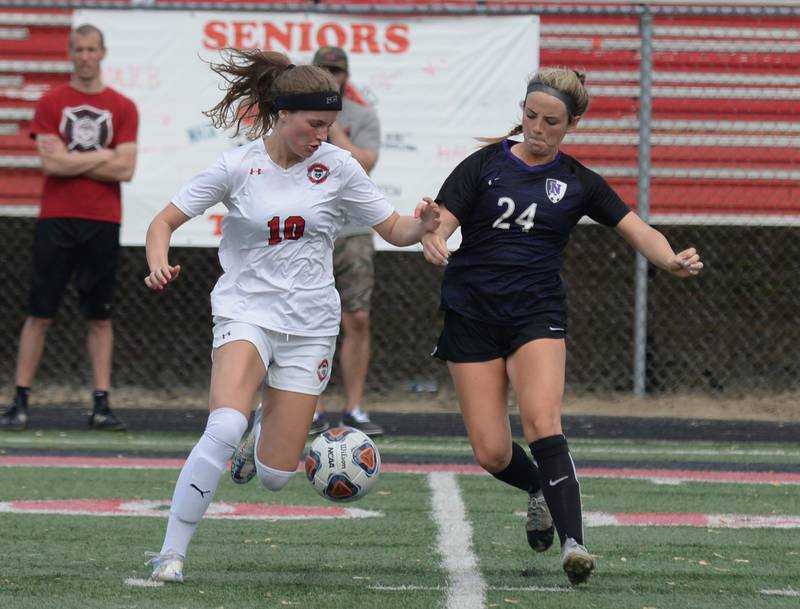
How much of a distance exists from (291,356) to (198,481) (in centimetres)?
70

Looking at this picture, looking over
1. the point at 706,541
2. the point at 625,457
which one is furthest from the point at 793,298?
the point at 706,541

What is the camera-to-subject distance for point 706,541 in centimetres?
620

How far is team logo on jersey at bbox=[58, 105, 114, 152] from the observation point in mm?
9477

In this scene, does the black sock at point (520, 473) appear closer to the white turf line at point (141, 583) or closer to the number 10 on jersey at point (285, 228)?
the number 10 on jersey at point (285, 228)

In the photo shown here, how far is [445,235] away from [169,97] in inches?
217

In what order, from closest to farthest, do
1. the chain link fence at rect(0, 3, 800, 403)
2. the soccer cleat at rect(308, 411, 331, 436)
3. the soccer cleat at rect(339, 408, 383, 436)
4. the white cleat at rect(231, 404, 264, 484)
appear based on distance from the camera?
the white cleat at rect(231, 404, 264, 484)
the soccer cleat at rect(308, 411, 331, 436)
the soccer cleat at rect(339, 408, 383, 436)
the chain link fence at rect(0, 3, 800, 403)

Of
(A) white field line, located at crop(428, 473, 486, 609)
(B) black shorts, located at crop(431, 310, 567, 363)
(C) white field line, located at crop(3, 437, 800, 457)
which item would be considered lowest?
(C) white field line, located at crop(3, 437, 800, 457)

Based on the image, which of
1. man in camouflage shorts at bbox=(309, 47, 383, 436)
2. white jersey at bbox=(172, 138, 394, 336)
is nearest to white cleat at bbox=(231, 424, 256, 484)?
white jersey at bbox=(172, 138, 394, 336)

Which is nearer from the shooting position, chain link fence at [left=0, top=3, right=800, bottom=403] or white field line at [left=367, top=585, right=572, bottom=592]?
white field line at [left=367, top=585, right=572, bottom=592]

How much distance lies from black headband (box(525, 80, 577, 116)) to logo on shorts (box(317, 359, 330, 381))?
1255 millimetres

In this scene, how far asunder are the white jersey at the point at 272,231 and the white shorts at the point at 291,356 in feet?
0.12

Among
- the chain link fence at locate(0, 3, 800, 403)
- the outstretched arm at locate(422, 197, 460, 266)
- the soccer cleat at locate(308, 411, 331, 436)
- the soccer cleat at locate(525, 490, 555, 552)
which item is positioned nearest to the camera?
the outstretched arm at locate(422, 197, 460, 266)

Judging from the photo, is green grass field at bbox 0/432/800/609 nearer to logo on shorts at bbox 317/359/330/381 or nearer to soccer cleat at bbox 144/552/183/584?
soccer cleat at bbox 144/552/183/584

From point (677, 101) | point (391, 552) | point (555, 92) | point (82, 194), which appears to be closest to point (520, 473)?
point (391, 552)
